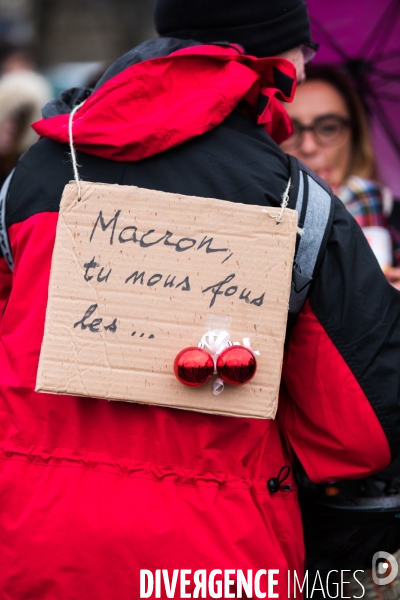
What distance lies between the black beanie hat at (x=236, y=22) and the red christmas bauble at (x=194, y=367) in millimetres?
878

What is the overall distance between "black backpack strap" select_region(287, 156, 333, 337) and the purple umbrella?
1.67 metres

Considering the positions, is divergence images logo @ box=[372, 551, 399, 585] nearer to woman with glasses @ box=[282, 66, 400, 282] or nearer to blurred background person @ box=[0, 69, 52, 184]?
woman with glasses @ box=[282, 66, 400, 282]

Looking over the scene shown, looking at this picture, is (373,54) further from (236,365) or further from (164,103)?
(236,365)

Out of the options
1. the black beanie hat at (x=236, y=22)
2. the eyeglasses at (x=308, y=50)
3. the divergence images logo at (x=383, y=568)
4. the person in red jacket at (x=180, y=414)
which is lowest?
the divergence images logo at (x=383, y=568)

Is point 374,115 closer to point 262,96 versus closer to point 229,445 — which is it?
point 262,96

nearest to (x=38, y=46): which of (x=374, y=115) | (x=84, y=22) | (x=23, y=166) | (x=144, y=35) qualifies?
(x=84, y=22)

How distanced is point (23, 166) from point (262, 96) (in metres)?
0.59

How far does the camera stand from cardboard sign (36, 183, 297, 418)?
59.9 inches

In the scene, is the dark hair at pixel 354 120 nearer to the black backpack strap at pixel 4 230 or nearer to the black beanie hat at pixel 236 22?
the black beanie hat at pixel 236 22

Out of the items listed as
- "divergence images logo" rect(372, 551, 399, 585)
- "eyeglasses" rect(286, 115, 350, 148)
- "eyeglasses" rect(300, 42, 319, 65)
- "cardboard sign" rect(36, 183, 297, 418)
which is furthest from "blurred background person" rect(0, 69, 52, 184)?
"divergence images logo" rect(372, 551, 399, 585)

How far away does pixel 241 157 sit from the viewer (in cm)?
165

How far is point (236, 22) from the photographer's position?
1890 millimetres

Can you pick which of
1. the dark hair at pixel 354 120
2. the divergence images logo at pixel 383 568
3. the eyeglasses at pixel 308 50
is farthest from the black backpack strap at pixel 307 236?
the dark hair at pixel 354 120

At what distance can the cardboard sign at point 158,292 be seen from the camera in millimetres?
1522
